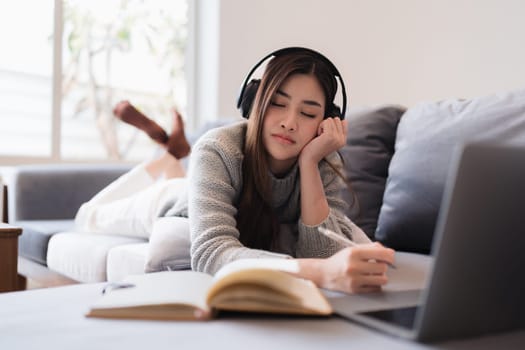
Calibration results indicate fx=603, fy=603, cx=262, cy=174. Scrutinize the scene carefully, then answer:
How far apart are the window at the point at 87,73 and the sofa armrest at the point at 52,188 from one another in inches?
30.2

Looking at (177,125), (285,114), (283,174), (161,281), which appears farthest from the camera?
(177,125)

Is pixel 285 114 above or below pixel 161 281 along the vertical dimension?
above

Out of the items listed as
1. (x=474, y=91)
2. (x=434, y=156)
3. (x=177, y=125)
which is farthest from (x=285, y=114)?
(x=474, y=91)

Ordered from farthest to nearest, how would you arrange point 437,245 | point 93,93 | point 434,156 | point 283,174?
1. point 93,93
2. point 434,156
3. point 283,174
4. point 437,245

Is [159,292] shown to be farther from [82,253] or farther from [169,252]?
[82,253]

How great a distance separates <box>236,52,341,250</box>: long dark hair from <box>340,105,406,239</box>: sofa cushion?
0.51 m

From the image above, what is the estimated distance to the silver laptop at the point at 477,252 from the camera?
552 millimetres

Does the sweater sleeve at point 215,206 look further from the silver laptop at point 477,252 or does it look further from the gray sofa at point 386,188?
the silver laptop at point 477,252

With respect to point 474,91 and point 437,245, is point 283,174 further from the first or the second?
point 474,91

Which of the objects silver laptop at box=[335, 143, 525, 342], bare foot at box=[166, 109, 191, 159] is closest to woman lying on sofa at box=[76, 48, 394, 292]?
silver laptop at box=[335, 143, 525, 342]

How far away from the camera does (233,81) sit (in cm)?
354

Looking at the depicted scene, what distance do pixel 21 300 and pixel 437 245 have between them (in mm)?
580

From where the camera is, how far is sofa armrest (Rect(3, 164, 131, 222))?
7.64 ft

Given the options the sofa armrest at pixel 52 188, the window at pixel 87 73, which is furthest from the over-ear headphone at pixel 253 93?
the window at pixel 87 73
